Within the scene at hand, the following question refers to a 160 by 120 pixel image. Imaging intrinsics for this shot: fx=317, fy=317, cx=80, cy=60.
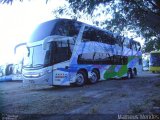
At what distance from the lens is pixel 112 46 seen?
21609 mm

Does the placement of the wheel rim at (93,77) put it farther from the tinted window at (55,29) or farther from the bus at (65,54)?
the tinted window at (55,29)

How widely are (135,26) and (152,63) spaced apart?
29.4 m

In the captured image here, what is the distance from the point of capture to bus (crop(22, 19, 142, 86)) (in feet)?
54.8

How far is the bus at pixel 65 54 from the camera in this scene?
658 inches

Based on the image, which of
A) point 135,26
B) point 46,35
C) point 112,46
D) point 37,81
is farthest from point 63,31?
point 135,26

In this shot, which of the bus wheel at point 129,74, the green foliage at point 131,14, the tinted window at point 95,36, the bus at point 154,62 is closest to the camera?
the green foliage at point 131,14

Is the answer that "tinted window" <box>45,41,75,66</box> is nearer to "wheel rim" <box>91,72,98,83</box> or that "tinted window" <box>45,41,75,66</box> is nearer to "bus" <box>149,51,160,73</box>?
"wheel rim" <box>91,72,98,83</box>

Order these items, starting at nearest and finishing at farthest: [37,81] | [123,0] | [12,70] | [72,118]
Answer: [72,118] < [123,0] < [37,81] < [12,70]

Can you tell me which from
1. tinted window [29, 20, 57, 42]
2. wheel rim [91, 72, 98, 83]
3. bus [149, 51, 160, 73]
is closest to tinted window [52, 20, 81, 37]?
tinted window [29, 20, 57, 42]

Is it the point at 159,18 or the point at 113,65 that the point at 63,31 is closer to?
the point at 113,65

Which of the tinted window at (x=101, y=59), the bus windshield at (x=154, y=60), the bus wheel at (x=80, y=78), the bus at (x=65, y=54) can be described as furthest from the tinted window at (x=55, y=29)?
the bus windshield at (x=154, y=60)

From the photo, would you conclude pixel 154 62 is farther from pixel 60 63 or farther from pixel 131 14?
pixel 131 14

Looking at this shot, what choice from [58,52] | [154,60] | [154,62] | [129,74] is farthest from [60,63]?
[154,62]

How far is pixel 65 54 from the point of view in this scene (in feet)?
57.1
